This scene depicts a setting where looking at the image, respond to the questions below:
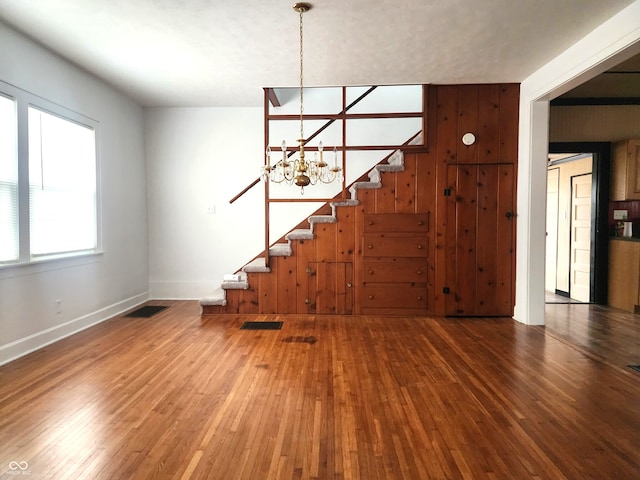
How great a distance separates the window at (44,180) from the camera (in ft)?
10.7

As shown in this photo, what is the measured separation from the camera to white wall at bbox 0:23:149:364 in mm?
3303

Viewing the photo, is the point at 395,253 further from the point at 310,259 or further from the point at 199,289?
the point at 199,289

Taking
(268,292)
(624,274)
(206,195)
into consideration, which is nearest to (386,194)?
(268,292)

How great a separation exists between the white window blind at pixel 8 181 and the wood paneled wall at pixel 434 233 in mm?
2178

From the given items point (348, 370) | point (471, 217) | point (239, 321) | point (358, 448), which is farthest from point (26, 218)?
point (471, 217)

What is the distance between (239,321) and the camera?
4504 millimetres

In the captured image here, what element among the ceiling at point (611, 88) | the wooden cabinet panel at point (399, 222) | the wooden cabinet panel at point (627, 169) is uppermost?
the ceiling at point (611, 88)

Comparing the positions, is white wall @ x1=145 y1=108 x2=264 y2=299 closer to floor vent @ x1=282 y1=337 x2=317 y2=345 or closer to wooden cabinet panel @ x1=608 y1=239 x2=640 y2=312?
floor vent @ x1=282 y1=337 x2=317 y2=345

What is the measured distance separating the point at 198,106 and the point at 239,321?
3.34 metres

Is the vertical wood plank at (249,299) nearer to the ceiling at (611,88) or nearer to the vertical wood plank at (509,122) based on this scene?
the vertical wood plank at (509,122)

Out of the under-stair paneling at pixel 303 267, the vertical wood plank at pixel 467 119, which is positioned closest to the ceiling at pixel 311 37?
the vertical wood plank at pixel 467 119

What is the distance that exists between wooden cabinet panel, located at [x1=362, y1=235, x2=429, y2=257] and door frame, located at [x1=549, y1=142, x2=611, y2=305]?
253cm

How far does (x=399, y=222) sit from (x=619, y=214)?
338 cm

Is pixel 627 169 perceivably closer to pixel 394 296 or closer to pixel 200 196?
pixel 394 296
